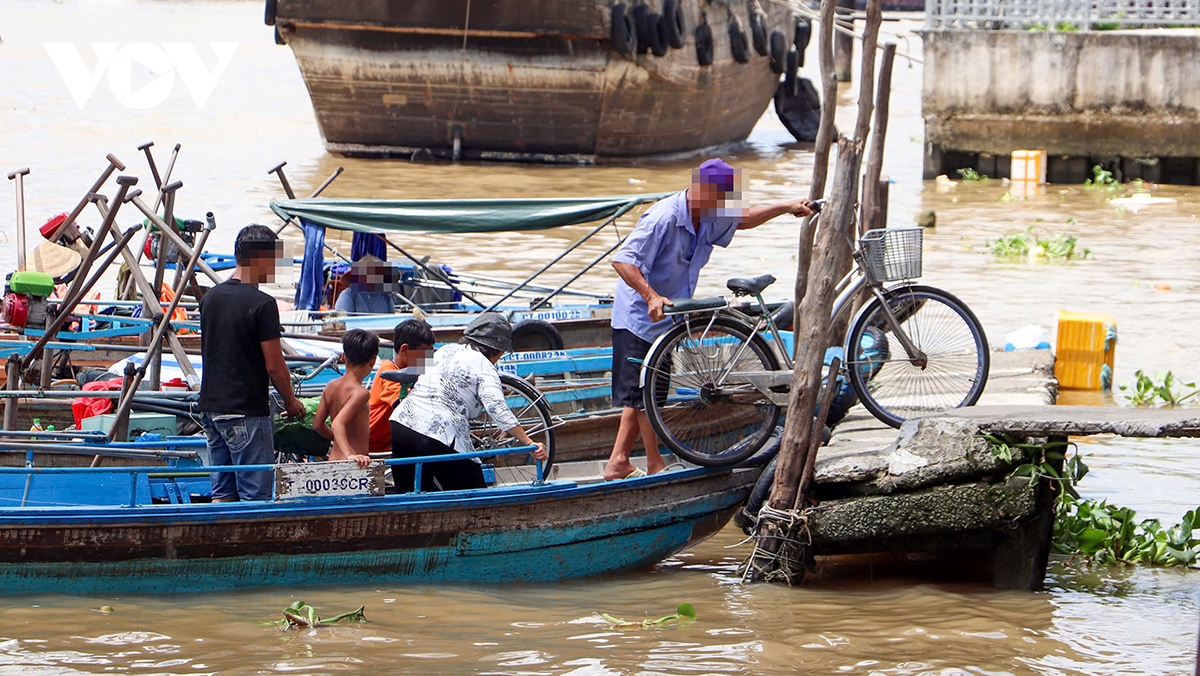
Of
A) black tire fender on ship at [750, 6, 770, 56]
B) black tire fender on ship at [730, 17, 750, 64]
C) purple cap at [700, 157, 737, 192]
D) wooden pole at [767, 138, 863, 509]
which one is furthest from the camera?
black tire fender on ship at [750, 6, 770, 56]

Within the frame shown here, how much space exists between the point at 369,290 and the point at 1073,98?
44.1 feet

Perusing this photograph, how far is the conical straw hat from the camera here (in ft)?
27.7

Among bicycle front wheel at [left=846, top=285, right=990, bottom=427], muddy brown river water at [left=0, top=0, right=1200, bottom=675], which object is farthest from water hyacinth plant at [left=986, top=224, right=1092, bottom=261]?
bicycle front wheel at [left=846, top=285, right=990, bottom=427]

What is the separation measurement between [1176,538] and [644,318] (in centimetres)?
270

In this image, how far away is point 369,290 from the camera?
32.2 feet

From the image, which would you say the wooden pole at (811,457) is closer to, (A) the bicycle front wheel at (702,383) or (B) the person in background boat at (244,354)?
(A) the bicycle front wheel at (702,383)

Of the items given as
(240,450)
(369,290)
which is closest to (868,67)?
(240,450)

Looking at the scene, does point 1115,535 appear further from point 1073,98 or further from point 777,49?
point 777,49

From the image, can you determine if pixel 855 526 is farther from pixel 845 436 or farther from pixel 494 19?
pixel 494 19

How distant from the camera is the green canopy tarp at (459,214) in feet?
29.1

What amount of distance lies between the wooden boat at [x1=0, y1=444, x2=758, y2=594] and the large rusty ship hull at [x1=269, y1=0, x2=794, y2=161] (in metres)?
16.0

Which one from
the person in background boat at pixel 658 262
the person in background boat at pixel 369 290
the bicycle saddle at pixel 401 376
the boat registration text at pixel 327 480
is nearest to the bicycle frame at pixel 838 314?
the person in background boat at pixel 658 262

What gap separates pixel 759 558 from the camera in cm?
637

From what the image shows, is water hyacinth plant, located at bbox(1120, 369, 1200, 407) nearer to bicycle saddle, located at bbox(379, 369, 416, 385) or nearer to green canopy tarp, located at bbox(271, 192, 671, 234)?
green canopy tarp, located at bbox(271, 192, 671, 234)
